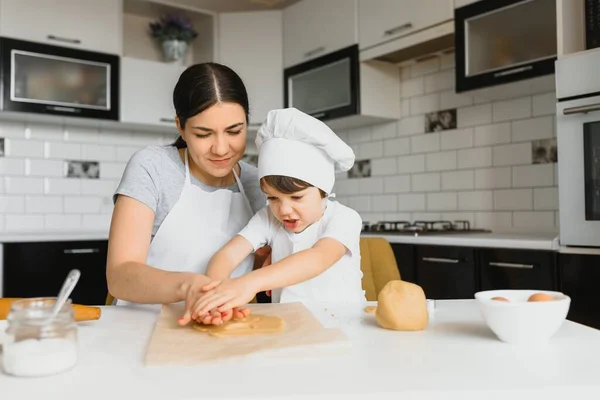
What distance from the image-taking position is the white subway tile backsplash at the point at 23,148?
3.55 m

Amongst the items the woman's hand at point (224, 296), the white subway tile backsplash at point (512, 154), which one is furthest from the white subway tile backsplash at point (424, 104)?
the woman's hand at point (224, 296)

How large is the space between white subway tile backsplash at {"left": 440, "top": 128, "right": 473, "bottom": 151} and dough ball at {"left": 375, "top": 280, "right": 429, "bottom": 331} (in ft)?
7.73

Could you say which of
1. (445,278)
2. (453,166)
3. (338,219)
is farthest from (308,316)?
(453,166)

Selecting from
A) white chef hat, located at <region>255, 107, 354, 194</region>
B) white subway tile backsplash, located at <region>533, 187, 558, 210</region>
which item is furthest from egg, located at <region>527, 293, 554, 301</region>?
white subway tile backsplash, located at <region>533, 187, 558, 210</region>

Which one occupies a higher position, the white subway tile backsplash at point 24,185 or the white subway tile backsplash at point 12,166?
the white subway tile backsplash at point 12,166

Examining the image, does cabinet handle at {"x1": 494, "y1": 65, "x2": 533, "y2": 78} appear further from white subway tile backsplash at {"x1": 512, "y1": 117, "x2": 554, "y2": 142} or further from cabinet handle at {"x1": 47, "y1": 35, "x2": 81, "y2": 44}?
cabinet handle at {"x1": 47, "y1": 35, "x2": 81, "y2": 44}

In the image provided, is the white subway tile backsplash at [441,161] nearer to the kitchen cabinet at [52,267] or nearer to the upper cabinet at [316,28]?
the upper cabinet at [316,28]

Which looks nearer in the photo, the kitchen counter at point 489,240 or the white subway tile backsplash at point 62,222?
the kitchen counter at point 489,240

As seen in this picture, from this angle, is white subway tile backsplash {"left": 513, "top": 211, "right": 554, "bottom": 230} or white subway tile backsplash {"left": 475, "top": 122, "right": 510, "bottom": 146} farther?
white subway tile backsplash {"left": 475, "top": 122, "right": 510, "bottom": 146}

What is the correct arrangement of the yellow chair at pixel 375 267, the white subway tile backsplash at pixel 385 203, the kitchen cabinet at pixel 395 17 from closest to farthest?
the yellow chair at pixel 375 267 < the kitchen cabinet at pixel 395 17 < the white subway tile backsplash at pixel 385 203

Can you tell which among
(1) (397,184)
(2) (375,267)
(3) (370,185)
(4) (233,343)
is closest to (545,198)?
(1) (397,184)

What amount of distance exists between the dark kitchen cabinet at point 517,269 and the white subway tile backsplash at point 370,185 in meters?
1.28

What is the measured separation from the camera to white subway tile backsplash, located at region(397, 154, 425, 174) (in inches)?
136

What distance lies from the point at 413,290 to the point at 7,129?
3246mm
